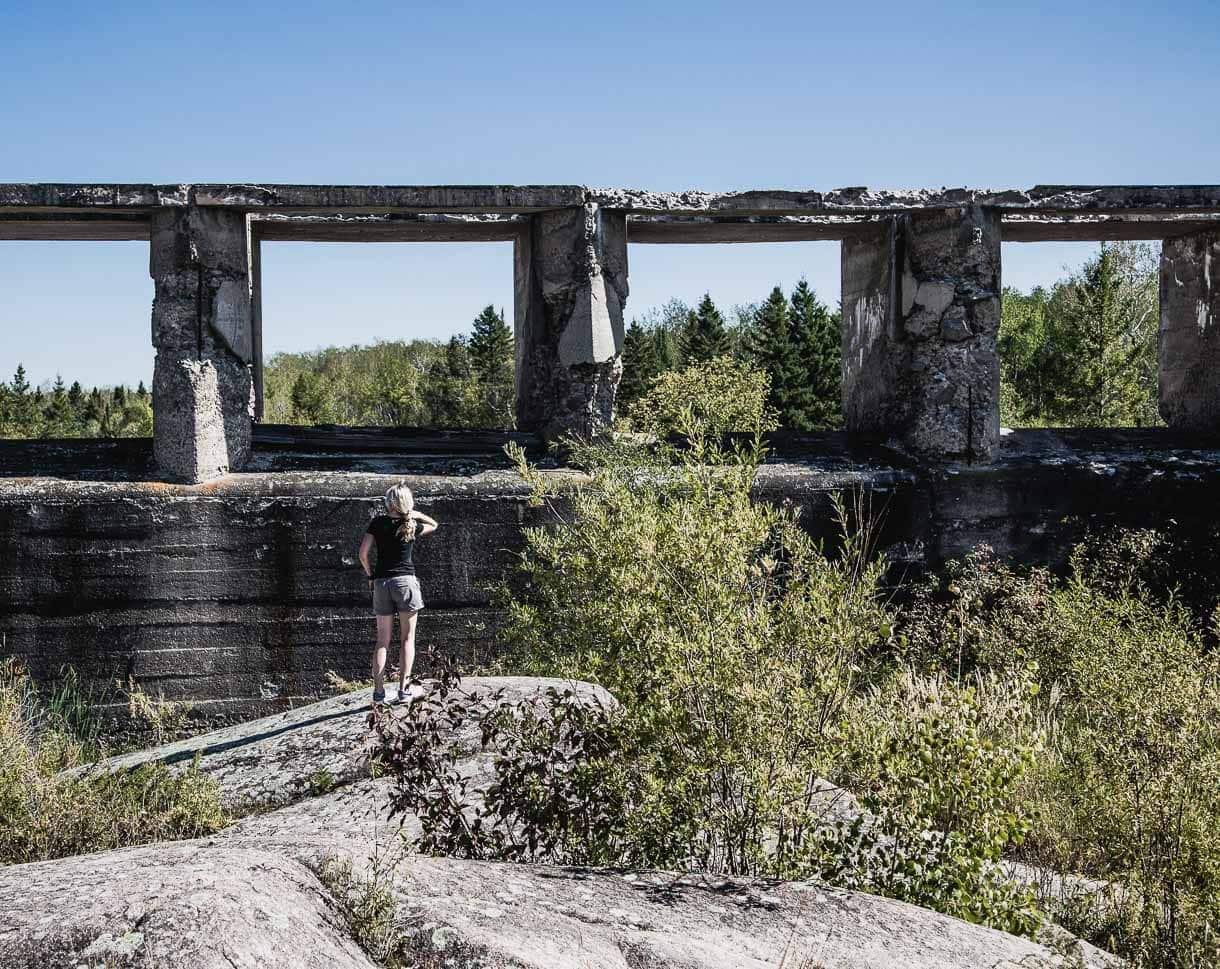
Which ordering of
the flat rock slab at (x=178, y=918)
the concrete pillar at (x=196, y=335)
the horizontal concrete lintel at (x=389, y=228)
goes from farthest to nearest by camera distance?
the horizontal concrete lintel at (x=389, y=228), the concrete pillar at (x=196, y=335), the flat rock slab at (x=178, y=918)

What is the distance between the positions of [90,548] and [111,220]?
7.49ft

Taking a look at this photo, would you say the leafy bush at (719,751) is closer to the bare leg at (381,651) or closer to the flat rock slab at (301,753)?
the flat rock slab at (301,753)

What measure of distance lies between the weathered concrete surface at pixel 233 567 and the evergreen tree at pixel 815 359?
21.3 metres

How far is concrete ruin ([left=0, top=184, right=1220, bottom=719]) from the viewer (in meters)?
7.27

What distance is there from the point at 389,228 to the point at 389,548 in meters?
3.21

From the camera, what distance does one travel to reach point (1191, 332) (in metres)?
8.88

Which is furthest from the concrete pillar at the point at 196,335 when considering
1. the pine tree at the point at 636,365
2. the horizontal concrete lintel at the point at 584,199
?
the pine tree at the point at 636,365

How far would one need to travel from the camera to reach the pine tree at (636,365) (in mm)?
26969

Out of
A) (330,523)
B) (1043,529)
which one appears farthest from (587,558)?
(1043,529)

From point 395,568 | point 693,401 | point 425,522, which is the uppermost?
point 693,401

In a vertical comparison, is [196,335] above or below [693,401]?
above

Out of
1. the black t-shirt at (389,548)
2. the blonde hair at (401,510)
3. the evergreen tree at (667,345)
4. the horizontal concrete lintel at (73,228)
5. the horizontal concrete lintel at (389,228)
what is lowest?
the black t-shirt at (389,548)

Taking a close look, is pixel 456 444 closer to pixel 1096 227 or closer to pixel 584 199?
pixel 584 199

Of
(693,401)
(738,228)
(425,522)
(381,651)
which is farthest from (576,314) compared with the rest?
(381,651)
